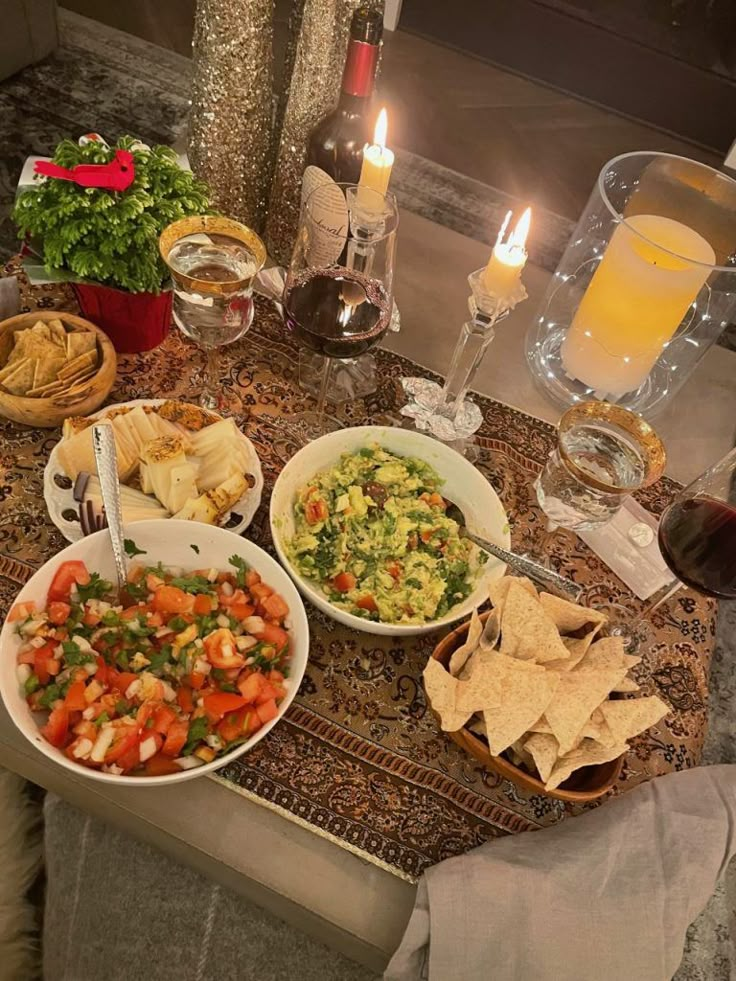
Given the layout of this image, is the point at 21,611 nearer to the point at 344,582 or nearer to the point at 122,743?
the point at 122,743

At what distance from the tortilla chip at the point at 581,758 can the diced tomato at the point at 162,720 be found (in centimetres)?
51

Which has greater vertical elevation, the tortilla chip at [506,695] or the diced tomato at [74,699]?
the tortilla chip at [506,695]

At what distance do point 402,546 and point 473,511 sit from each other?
0.56 ft

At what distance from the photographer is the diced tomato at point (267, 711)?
1060 millimetres

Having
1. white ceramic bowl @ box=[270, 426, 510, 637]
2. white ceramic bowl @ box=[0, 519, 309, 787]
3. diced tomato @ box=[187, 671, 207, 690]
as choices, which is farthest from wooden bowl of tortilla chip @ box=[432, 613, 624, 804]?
diced tomato @ box=[187, 671, 207, 690]

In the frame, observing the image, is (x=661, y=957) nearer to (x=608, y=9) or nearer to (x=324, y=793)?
(x=324, y=793)

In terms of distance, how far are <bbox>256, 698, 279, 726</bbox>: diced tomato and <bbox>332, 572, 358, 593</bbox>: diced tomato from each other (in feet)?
0.71

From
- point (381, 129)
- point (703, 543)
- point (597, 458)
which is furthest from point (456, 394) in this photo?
point (703, 543)

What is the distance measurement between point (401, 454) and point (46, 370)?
2.06 ft

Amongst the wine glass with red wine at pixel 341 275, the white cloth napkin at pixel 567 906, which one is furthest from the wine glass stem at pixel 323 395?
the white cloth napkin at pixel 567 906

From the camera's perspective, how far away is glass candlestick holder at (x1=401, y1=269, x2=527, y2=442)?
142 centimetres

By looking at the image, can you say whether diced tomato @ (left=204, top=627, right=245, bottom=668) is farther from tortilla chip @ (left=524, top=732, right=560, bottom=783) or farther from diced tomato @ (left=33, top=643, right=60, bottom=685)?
tortilla chip @ (left=524, top=732, right=560, bottom=783)

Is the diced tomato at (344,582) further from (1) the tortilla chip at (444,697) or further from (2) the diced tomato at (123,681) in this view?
(2) the diced tomato at (123,681)

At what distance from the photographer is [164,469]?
121 cm
